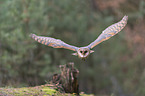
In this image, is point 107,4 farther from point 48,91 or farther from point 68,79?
point 48,91

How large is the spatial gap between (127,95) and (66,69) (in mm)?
7702

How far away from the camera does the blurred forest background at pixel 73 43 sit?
969 centimetres

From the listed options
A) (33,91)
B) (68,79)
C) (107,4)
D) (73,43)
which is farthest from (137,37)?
(33,91)

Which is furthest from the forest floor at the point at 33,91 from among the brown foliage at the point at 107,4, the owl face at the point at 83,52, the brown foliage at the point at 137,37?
the brown foliage at the point at 107,4

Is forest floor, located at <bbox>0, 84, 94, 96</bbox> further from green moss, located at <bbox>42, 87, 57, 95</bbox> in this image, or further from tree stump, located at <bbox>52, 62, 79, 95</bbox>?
tree stump, located at <bbox>52, 62, 79, 95</bbox>

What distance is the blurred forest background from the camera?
9.69m

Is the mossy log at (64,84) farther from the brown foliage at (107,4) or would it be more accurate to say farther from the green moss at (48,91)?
the brown foliage at (107,4)

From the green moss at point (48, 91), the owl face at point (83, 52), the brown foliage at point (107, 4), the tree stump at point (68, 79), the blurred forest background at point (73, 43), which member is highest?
the brown foliage at point (107, 4)

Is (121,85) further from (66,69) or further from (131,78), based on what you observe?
(66,69)

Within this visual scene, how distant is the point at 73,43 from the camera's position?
12594mm

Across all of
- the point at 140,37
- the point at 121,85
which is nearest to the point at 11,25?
the point at 121,85

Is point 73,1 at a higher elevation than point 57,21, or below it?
higher

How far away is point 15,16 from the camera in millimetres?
9609

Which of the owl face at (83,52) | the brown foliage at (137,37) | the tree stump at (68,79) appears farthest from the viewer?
the brown foliage at (137,37)
